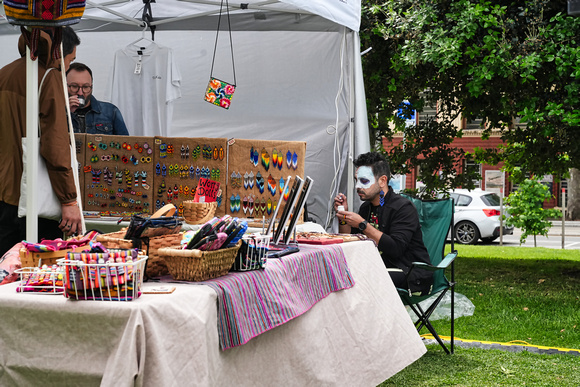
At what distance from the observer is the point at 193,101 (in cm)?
675

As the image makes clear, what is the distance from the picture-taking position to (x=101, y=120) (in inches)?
210

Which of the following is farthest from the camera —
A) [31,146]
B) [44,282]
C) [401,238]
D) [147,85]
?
[147,85]

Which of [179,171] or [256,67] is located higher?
[256,67]

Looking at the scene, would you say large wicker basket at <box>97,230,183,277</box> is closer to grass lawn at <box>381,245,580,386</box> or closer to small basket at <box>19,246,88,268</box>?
small basket at <box>19,246,88,268</box>

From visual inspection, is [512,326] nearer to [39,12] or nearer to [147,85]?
[147,85]

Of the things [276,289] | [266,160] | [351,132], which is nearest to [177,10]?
[351,132]

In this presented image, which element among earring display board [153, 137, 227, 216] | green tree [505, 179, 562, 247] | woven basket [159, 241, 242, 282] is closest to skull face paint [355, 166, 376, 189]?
earring display board [153, 137, 227, 216]

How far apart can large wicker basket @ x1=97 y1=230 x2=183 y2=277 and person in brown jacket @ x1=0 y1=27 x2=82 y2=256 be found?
915mm

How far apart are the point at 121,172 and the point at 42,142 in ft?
5.36

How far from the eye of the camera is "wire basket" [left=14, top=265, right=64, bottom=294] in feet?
7.18

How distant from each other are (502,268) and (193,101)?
18.2 ft

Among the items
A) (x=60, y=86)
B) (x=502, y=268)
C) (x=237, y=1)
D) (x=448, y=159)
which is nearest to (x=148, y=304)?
(x=60, y=86)

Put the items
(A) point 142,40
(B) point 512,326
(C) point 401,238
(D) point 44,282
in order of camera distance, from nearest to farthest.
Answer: (D) point 44,282, (C) point 401,238, (B) point 512,326, (A) point 142,40

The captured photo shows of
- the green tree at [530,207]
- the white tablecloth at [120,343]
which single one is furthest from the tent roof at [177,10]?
the green tree at [530,207]
